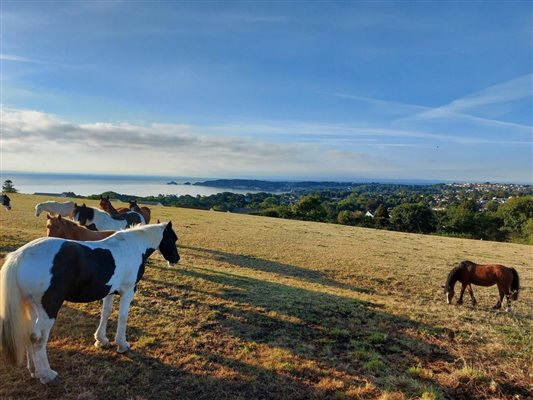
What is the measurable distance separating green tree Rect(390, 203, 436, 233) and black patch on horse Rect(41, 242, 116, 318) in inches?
2189

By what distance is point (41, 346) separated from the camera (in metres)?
4.11

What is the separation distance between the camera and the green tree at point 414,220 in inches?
2143

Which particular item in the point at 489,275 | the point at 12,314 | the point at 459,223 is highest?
the point at 12,314

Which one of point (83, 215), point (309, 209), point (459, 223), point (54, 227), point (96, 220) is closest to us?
point (54, 227)

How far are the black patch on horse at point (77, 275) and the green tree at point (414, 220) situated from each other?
55.6m

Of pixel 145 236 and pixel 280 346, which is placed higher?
pixel 145 236

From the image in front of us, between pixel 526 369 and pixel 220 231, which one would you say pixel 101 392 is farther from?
pixel 220 231

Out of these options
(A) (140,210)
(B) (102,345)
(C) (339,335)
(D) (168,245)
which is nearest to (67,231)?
(D) (168,245)

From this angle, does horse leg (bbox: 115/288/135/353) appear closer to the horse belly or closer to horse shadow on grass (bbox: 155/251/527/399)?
horse shadow on grass (bbox: 155/251/527/399)

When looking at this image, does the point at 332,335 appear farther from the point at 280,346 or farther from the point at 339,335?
the point at 280,346

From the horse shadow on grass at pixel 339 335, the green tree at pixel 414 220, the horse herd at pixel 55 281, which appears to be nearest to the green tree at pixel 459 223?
the green tree at pixel 414 220

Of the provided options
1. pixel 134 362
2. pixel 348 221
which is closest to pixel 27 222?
pixel 134 362

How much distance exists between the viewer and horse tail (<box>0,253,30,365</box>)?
3.82m

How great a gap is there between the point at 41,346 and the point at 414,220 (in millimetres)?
57349
